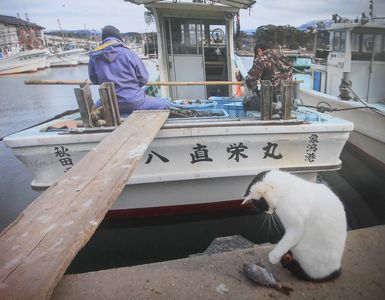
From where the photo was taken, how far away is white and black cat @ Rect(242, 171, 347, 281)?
1833mm

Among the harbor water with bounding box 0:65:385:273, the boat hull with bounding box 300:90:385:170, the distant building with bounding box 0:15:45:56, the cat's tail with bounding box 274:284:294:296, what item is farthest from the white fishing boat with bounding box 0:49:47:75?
the cat's tail with bounding box 274:284:294:296

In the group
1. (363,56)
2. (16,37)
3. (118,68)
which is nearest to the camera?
(118,68)

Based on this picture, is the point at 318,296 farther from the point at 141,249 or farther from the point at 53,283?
the point at 141,249

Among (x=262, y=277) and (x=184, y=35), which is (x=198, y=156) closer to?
(x=262, y=277)

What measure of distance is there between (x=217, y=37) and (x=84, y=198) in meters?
6.33

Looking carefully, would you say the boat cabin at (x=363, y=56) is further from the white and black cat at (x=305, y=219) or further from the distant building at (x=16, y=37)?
the distant building at (x=16, y=37)

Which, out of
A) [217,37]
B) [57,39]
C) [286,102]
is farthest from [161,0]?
[57,39]

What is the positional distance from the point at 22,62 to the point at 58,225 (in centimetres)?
4455

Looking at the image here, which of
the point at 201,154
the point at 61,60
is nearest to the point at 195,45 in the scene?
the point at 201,154

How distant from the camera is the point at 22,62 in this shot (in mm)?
38625

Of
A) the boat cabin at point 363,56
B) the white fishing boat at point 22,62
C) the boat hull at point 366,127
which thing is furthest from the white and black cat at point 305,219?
the white fishing boat at point 22,62

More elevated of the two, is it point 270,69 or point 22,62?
point 22,62

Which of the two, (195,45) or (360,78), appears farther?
(360,78)

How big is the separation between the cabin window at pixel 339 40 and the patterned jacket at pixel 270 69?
4.27 metres
